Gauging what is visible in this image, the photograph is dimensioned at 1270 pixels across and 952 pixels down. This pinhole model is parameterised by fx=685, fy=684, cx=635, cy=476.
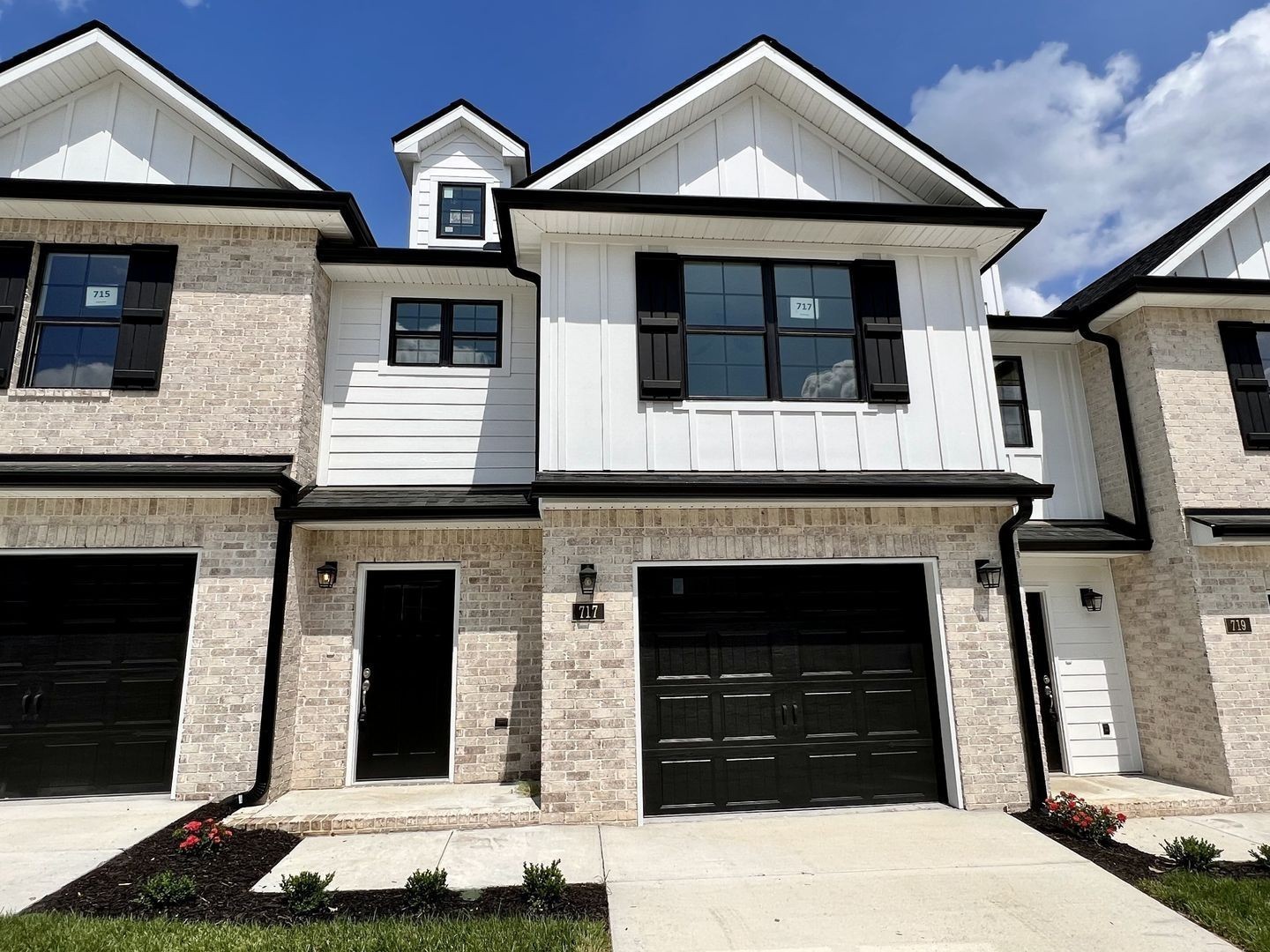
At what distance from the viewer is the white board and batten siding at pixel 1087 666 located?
28.5ft

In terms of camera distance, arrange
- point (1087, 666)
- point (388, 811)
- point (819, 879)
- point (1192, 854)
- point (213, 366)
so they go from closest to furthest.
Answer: point (819, 879)
point (1192, 854)
point (388, 811)
point (213, 366)
point (1087, 666)

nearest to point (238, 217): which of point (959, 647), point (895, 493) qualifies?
point (895, 493)

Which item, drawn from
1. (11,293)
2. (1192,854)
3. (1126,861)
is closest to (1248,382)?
(1192,854)

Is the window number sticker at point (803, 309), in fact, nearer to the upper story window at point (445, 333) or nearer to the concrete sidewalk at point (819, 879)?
the upper story window at point (445, 333)

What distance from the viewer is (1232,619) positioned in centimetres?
797

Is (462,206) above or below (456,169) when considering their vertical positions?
below

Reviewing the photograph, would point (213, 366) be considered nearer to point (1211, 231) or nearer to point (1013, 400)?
point (1013, 400)

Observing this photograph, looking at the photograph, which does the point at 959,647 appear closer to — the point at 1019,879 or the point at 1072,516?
the point at 1019,879

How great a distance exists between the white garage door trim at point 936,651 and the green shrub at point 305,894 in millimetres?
2934

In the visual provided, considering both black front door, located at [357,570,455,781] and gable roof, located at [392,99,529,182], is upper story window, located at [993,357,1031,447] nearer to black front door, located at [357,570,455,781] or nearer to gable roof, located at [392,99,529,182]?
black front door, located at [357,570,455,781]

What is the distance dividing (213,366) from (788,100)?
7.43 meters

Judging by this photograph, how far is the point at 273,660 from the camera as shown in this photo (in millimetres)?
7152

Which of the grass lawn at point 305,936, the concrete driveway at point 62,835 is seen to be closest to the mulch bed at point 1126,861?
the grass lawn at point 305,936

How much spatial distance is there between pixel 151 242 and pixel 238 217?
105 centimetres
